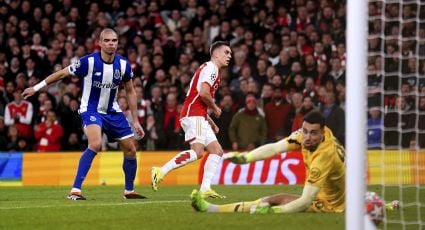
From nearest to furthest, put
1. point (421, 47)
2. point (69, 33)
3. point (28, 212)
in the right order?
point (28, 212) < point (421, 47) < point (69, 33)

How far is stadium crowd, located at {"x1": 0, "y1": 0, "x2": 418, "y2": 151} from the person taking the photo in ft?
61.7

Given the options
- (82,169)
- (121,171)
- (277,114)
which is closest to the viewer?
(82,169)

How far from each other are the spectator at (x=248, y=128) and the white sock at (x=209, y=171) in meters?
6.35

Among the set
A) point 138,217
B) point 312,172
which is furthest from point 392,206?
point 138,217

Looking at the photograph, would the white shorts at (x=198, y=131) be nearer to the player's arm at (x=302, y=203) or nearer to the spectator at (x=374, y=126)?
the spectator at (x=374, y=126)

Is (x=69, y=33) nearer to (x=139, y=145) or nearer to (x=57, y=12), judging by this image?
(x=57, y=12)

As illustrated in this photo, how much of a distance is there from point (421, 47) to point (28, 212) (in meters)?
7.47

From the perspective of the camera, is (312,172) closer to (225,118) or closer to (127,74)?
(127,74)

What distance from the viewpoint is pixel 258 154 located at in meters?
9.33

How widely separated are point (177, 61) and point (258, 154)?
11.9 metres

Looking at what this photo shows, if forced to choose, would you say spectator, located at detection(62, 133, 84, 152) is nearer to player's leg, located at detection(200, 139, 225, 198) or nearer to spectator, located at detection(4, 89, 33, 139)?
spectator, located at detection(4, 89, 33, 139)

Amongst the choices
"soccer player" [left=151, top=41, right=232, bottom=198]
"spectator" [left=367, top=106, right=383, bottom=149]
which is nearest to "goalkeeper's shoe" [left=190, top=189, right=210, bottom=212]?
"soccer player" [left=151, top=41, right=232, bottom=198]

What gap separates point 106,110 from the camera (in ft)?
40.3

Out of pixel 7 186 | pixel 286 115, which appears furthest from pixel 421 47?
pixel 7 186
